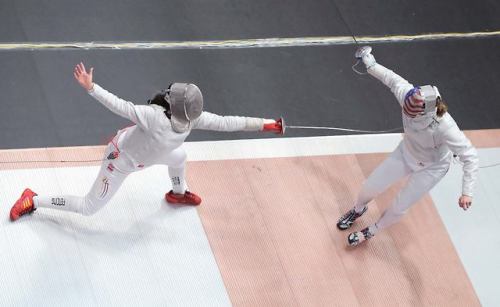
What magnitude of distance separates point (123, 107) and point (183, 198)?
1.00 meters

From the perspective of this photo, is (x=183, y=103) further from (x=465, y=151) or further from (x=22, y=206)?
(x=465, y=151)

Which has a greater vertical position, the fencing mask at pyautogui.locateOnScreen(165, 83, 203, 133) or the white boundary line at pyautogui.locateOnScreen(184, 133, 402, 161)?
the white boundary line at pyautogui.locateOnScreen(184, 133, 402, 161)

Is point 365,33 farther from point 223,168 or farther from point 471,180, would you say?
point 471,180

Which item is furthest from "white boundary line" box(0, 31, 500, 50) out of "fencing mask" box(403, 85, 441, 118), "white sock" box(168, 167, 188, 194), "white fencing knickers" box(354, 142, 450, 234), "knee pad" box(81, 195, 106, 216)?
"fencing mask" box(403, 85, 441, 118)

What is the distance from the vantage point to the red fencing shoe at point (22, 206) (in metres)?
4.07

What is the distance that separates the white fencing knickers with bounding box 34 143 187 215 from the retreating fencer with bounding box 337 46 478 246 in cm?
106

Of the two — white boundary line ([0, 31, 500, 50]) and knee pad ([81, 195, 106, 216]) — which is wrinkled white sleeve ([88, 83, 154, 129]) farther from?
white boundary line ([0, 31, 500, 50])

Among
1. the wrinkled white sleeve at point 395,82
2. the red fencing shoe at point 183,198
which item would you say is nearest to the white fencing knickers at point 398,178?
the wrinkled white sleeve at point 395,82

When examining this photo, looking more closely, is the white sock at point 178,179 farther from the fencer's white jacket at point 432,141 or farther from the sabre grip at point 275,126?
the fencer's white jacket at point 432,141

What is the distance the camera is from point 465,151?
150 inches

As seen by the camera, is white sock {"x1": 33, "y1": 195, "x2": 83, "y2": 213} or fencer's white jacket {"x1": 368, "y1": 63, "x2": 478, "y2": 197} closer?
fencer's white jacket {"x1": 368, "y1": 63, "x2": 478, "y2": 197}

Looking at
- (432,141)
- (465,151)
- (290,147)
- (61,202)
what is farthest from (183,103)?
(290,147)

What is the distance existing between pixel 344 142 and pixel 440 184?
661mm

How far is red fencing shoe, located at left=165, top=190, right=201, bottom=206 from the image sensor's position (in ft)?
14.4
